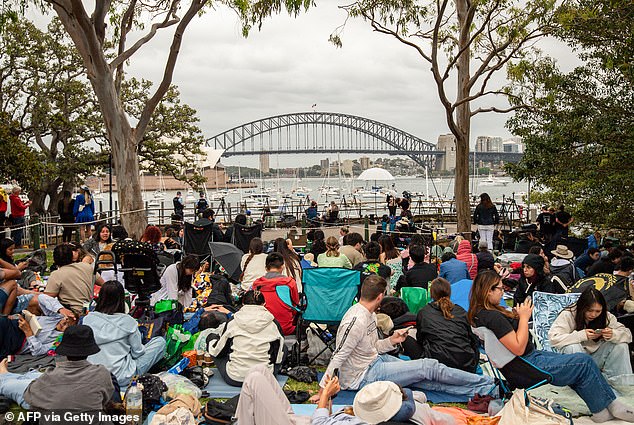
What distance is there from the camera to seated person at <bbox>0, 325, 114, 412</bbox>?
9.91 feet

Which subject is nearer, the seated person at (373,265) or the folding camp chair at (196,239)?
the seated person at (373,265)

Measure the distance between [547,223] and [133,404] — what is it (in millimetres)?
9140

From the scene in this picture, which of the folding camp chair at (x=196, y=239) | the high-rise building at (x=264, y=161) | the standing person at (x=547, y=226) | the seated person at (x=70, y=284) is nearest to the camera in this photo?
the seated person at (x=70, y=284)

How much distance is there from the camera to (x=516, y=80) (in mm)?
12078

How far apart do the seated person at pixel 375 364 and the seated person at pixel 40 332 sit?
8.08 feet

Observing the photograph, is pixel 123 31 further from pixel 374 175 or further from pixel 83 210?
pixel 374 175

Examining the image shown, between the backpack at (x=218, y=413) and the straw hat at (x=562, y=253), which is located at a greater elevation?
the straw hat at (x=562, y=253)

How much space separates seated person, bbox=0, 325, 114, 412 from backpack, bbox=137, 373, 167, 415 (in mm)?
743

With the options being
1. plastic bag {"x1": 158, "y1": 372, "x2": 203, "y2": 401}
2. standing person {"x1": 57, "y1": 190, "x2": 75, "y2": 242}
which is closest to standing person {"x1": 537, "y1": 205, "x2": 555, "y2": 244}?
plastic bag {"x1": 158, "y1": 372, "x2": 203, "y2": 401}

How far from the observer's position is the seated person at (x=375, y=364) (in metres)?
3.96

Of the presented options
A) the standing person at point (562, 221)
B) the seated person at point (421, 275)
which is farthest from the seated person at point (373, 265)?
the standing person at point (562, 221)

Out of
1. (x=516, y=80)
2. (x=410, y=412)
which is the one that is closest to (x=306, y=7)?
(x=516, y=80)

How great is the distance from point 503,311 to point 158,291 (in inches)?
142

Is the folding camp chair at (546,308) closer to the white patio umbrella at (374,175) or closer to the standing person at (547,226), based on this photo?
the standing person at (547,226)
